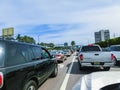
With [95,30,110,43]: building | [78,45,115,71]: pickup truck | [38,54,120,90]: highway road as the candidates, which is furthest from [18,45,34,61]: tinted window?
[95,30,110,43]: building

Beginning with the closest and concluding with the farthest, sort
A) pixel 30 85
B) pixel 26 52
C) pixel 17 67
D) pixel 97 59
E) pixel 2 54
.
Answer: pixel 2 54 < pixel 17 67 < pixel 30 85 < pixel 26 52 < pixel 97 59

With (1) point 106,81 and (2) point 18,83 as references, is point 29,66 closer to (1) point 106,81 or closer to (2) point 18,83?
(2) point 18,83

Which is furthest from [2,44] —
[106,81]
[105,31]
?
[105,31]

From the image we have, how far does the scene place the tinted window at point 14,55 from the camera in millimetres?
4777

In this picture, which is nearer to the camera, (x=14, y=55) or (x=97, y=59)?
(x=14, y=55)

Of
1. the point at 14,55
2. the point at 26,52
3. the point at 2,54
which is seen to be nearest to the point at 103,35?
the point at 26,52

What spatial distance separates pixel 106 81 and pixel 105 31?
140310mm

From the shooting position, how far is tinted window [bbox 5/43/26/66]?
4777 millimetres

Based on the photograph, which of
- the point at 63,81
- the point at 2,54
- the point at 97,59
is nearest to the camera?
the point at 2,54

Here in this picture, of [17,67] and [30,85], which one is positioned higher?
[17,67]

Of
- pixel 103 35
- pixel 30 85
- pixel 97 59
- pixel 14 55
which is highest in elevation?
pixel 103 35

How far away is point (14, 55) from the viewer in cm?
509

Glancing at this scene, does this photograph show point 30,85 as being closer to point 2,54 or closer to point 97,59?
point 2,54

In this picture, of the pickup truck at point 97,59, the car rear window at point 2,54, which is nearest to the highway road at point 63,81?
the pickup truck at point 97,59
